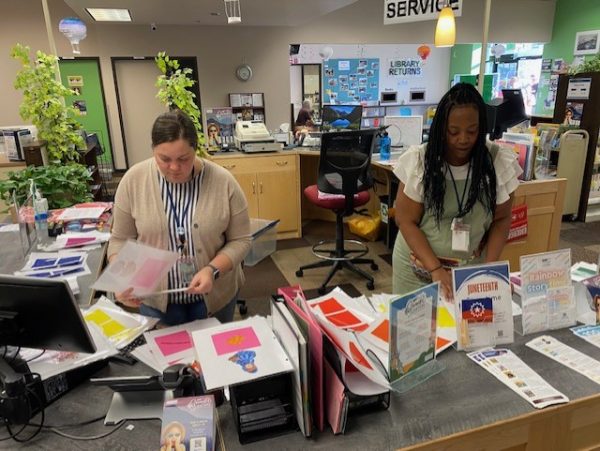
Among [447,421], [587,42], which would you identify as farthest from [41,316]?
[587,42]

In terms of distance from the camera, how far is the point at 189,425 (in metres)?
1.04

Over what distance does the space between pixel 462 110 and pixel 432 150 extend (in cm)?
18

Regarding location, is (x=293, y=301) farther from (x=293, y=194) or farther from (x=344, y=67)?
(x=344, y=67)

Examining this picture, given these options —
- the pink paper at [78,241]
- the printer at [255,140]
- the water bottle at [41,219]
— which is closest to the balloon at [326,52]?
the printer at [255,140]

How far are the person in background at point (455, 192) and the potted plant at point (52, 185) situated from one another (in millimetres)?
2481

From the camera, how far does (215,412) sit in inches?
43.3

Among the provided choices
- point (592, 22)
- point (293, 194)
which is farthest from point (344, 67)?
point (293, 194)

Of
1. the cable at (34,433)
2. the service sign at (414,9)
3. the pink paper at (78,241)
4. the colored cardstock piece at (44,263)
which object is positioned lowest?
the cable at (34,433)

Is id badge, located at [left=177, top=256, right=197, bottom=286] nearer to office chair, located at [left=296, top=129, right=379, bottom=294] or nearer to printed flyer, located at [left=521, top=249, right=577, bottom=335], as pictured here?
printed flyer, located at [left=521, top=249, right=577, bottom=335]

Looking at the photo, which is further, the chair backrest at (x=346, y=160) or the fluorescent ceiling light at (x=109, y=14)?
the fluorescent ceiling light at (x=109, y=14)

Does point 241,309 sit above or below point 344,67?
below

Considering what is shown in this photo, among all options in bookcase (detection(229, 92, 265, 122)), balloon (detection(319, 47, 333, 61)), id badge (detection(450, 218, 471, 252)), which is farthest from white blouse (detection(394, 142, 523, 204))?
balloon (detection(319, 47, 333, 61))

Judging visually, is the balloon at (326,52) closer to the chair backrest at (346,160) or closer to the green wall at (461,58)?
the green wall at (461,58)

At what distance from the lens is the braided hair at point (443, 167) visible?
5.45 ft
